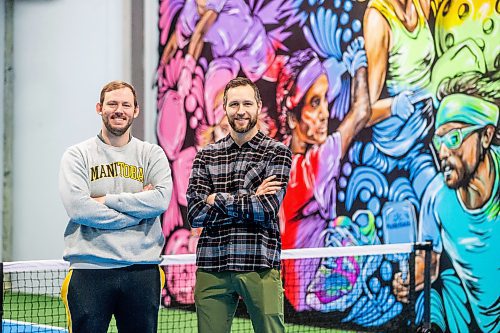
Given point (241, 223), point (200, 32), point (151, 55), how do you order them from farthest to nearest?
1. point (151, 55)
2. point (200, 32)
3. point (241, 223)

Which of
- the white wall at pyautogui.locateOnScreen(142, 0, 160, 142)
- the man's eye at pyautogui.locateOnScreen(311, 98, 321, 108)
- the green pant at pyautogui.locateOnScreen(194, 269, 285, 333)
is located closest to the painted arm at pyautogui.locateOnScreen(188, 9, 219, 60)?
the white wall at pyautogui.locateOnScreen(142, 0, 160, 142)

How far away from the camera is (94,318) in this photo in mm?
4438

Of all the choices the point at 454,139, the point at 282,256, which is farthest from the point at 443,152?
the point at 282,256

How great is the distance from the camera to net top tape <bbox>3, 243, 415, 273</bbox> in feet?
17.3

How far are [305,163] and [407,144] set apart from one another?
1.10 metres

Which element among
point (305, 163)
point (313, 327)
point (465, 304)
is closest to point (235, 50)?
point (305, 163)

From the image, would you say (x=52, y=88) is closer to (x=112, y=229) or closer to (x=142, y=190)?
(x=142, y=190)

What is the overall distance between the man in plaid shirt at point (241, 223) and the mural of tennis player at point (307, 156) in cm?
351

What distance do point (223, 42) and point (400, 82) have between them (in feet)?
7.11

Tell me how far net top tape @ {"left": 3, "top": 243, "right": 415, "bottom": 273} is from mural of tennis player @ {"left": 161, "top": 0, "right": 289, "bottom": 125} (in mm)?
2662

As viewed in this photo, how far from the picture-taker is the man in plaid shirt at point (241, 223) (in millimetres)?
4508

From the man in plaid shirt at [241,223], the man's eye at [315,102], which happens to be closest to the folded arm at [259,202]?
the man in plaid shirt at [241,223]

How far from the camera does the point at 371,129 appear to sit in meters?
7.90

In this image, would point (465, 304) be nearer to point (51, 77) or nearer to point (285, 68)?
point (285, 68)
